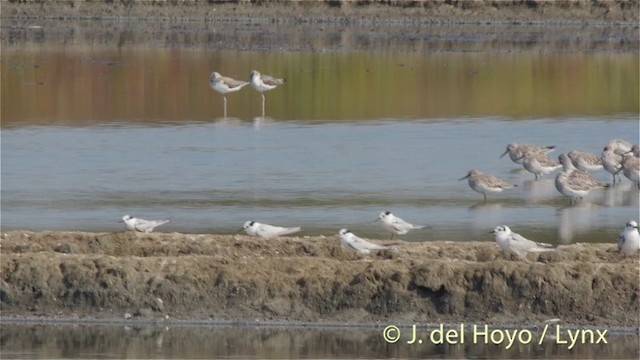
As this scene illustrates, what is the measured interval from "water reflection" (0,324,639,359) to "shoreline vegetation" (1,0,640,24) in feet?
102

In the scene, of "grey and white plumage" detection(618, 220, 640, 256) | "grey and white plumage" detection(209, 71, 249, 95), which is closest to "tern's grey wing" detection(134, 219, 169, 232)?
"grey and white plumage" detection(618, 220, 640, 256)

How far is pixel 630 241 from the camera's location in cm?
1202

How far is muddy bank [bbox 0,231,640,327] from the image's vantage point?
11.2 metres

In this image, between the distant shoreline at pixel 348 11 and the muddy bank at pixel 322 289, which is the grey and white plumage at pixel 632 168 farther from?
the distant shoreline at pixel 348 11

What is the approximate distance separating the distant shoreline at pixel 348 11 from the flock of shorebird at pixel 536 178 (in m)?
22.3

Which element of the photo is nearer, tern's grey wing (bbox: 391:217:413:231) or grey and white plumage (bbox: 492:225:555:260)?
grey and white plumage (bbox: 492:225:555:260)

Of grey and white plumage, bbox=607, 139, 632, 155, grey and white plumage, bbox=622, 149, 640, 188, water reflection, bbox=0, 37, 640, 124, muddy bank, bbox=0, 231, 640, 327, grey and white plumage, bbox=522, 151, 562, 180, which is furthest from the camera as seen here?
water reflection, bbox=0, 37, 640, 124

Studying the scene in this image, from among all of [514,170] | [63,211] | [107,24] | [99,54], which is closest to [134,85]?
[99,54]

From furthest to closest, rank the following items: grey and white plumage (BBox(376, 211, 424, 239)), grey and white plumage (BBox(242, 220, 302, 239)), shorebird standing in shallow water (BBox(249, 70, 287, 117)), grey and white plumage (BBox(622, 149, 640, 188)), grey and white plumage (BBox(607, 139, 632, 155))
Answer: shorebird standing in shallow water (BBox(249, 70, 287, 117)) < grey and white plumage (BBox(607, 139, 632, 155)) < grey and white plumage (BBox(622, 149, 640, 188)) < grey and white plumage (BBox(376, 211, 424, 239)) < grey and white plumage (BBox(242, 220, 302, 239))

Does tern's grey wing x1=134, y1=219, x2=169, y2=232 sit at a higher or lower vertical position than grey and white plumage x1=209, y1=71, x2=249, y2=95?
higher

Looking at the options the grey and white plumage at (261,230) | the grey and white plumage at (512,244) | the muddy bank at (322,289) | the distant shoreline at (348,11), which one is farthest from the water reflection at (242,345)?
the distant shoreline at (348,11)

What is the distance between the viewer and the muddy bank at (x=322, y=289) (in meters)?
11.2

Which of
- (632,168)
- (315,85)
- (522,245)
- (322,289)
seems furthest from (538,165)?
(315,85)

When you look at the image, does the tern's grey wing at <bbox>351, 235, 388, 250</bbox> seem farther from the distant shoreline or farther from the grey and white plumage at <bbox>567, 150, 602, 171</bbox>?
the distant shoreline
